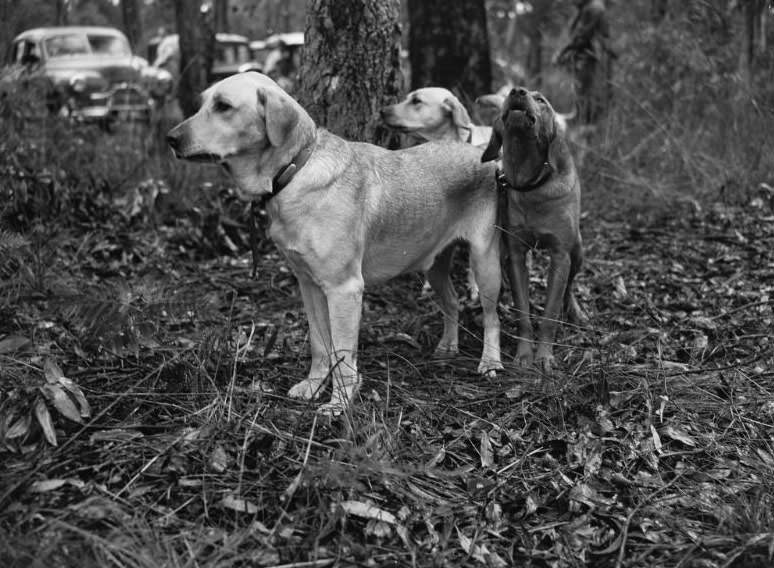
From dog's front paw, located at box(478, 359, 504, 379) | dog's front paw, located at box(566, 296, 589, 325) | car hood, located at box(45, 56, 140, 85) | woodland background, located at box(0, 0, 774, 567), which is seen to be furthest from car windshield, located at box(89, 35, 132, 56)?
dog's front paw, located at box(478, 359, 504, 379)

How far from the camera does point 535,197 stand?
4.78m

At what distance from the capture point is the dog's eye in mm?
3898

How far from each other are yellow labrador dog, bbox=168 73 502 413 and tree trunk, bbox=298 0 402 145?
99 centimetres

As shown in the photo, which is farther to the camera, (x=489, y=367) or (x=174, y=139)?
(x=489, y=367)

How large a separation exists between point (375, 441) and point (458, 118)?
350 cm

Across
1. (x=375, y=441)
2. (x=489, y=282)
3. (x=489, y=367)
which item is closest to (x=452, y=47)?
(x=489, y=282)

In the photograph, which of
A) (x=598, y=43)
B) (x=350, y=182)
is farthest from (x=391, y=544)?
(x=598, y=43)

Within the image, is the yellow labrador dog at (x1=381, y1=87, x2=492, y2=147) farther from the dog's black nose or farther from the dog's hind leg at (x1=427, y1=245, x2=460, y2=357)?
the dog's black nose

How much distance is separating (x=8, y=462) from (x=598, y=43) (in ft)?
36.4

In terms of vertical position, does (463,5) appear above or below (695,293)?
above

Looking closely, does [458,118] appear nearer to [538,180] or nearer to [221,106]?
[538,180]

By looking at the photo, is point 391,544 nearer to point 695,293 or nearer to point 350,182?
point 350,182

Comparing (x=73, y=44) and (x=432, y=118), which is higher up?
(x=432, y=118)

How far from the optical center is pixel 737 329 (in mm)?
5121
